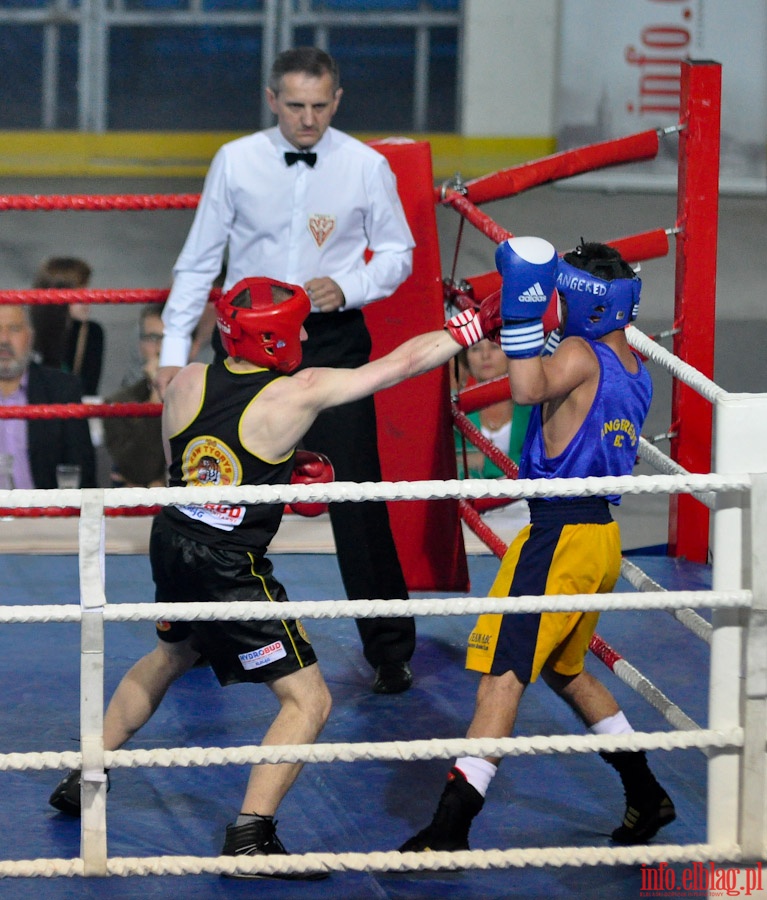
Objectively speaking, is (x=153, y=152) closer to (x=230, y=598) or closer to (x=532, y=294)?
(x=230, y=598)

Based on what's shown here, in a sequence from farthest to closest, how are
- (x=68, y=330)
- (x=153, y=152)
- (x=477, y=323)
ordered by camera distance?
(x=153, y=152) → (x=68, y=330) → (x=477, y=323)

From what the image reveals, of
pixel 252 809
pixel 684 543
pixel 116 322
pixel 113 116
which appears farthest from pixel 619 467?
pixel 113 116

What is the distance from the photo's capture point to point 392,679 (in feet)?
9.82

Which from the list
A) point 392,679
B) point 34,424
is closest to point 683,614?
point 392,679

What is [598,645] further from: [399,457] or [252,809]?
[399,457]

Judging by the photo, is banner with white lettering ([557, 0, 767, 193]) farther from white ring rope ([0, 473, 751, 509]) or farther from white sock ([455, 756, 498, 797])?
white ring rope ([0, 473, 751, 509])

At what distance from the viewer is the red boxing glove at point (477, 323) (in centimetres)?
221

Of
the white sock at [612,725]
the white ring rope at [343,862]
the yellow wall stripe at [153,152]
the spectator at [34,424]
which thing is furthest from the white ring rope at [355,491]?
the yellow wall stripe at [153,152]

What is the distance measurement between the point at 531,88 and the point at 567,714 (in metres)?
9.74

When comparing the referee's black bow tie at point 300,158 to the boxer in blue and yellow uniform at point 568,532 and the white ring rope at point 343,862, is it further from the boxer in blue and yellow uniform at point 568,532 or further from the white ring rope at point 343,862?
the white ring rope at point 343,862

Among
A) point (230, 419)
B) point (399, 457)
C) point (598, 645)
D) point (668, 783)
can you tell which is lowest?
point (668, 783)

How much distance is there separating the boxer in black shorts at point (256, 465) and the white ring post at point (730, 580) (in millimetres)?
464

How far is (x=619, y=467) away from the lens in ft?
7.62

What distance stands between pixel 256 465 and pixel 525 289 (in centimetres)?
55
